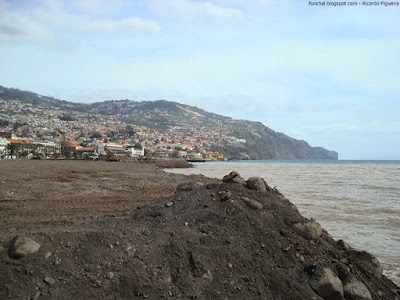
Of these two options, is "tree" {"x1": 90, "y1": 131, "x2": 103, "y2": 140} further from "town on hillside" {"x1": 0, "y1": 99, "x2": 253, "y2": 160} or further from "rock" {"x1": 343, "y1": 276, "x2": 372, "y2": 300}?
"rock" {"x1": 343, "y1": 276, "x2": 372, "y2": 300}

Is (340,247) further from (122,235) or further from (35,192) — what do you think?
(35,192)

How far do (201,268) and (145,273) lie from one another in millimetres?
729

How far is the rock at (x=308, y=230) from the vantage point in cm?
554

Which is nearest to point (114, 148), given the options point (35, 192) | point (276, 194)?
point (35, 192)

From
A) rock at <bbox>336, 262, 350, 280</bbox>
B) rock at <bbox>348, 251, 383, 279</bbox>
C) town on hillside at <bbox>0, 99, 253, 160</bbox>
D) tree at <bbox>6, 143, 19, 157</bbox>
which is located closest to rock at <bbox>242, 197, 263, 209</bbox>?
rock at <bbox>336, 262, 350, 280</bbox>

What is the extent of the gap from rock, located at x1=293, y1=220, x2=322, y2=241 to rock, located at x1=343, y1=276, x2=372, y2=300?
84 centimetres

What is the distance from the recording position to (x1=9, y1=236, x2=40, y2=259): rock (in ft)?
14.6

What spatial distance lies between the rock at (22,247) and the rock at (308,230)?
3.81 meters

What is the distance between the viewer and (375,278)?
5.34m

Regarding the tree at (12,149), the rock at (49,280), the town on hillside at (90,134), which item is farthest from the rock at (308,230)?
the town on hillside at (90,134)

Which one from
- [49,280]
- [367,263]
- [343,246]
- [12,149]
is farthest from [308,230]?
[12,149]

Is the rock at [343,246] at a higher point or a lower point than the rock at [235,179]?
lower

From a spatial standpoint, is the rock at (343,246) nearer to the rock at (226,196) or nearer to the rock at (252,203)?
the rock at (252,203)

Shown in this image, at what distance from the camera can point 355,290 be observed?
4.75 metres
